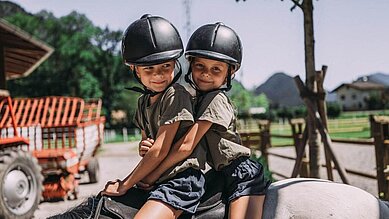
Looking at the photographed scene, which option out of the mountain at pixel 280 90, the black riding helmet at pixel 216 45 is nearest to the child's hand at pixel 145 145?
the black riding helmet at pixel 216 45

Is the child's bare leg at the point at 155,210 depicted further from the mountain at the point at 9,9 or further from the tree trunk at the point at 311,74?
the mountain at the point at 9,9

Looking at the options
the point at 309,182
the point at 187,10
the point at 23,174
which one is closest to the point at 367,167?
the point at 23,174

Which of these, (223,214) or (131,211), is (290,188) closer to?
(223,214)

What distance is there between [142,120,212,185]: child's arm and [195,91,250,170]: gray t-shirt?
0.04 meters

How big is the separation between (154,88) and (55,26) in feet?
164

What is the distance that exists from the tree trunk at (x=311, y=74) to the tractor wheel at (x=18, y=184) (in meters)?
4.07

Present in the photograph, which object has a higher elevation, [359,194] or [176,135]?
[176,135]

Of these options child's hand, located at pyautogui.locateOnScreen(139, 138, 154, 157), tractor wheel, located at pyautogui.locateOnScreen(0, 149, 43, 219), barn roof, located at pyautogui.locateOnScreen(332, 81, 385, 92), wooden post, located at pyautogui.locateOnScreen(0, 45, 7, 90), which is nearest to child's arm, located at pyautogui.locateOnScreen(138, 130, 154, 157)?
child's hand, located at pyautogui.locateOnScreen(139, 138, 154, 157)

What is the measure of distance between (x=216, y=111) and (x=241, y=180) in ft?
1.10

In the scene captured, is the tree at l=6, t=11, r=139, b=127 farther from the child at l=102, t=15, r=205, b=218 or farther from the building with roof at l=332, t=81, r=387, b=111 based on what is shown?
the building with roof at l=332, t=81, r=387, b=111

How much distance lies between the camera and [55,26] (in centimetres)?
4944

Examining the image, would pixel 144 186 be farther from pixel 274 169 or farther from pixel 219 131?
pixel 274 169

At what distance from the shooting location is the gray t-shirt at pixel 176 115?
211cm

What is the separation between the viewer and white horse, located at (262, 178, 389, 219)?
2.22 m
